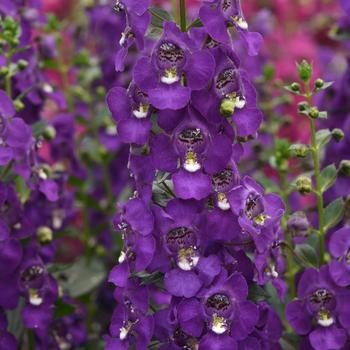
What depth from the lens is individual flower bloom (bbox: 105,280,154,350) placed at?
122cm

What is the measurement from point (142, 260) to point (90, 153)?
3.16ft

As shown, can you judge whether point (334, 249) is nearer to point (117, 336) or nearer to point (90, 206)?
point (117, 336)

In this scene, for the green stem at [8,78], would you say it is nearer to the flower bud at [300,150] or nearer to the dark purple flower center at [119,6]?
the dark purple flower center at [119,6]

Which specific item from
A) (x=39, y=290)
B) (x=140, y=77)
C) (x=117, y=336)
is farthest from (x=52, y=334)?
(x=140, y=77)

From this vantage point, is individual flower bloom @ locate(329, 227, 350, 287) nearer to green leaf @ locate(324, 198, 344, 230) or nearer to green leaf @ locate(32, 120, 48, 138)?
green leaf @ locate(324, 198, 344, 230)

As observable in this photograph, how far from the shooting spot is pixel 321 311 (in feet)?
4.27

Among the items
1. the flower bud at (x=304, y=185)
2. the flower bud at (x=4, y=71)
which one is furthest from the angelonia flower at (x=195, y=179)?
the flower bud at (x=4, y=71)

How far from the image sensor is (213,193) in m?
1.19

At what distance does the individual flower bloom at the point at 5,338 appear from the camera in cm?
139

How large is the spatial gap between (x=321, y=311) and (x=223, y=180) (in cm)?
26

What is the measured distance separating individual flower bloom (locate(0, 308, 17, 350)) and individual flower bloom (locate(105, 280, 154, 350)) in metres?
0.21

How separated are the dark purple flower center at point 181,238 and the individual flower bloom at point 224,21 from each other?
0.82 feet

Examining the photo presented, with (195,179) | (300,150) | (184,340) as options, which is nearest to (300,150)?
(300,150)

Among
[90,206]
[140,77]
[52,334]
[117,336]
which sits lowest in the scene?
[90,206]
